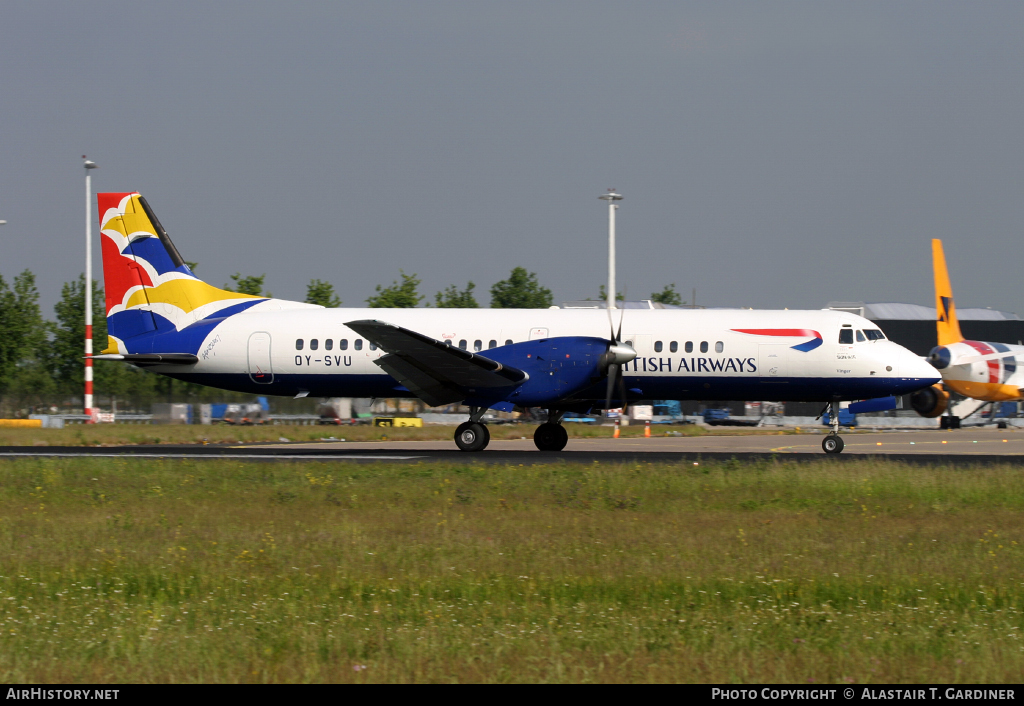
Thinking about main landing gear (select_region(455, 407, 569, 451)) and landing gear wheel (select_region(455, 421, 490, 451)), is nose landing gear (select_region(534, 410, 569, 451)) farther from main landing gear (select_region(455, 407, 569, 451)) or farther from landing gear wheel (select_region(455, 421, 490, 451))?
landing gear wheel (select_region(455, 421, 490, 451))

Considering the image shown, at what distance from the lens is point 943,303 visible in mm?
49469

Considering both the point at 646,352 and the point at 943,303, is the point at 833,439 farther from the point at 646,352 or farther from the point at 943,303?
the point at 943,303

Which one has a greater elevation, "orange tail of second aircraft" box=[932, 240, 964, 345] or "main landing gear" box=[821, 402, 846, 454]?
"orange tail of second aircraft" box=[932, 240, 964, 345]

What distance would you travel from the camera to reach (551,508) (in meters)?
14.7

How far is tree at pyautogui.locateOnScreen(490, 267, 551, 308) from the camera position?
97188mm

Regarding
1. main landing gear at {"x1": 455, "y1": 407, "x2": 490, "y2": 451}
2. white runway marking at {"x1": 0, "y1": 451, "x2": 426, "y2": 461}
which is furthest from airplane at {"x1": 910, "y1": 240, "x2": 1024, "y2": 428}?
white runway marking at {"x1": 0, "y1": 451, "x2": 426, "y2": 461}

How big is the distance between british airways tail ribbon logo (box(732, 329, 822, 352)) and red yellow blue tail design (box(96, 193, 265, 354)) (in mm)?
14282

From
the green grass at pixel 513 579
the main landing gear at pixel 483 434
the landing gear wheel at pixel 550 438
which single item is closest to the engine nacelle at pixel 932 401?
the landing gear wheel at pixel 550 438

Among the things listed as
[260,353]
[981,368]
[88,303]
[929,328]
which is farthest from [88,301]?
[929,328]

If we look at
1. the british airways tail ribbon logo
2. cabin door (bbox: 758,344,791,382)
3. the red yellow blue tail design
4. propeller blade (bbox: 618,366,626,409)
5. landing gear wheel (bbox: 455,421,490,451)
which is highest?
the red yellow blue tail design

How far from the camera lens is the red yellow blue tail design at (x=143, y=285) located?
27.2m

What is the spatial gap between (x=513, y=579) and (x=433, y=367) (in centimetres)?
1428

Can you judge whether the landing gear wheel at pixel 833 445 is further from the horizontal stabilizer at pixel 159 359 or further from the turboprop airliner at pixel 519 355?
the horizontal stabilizer at pixel 159 359
